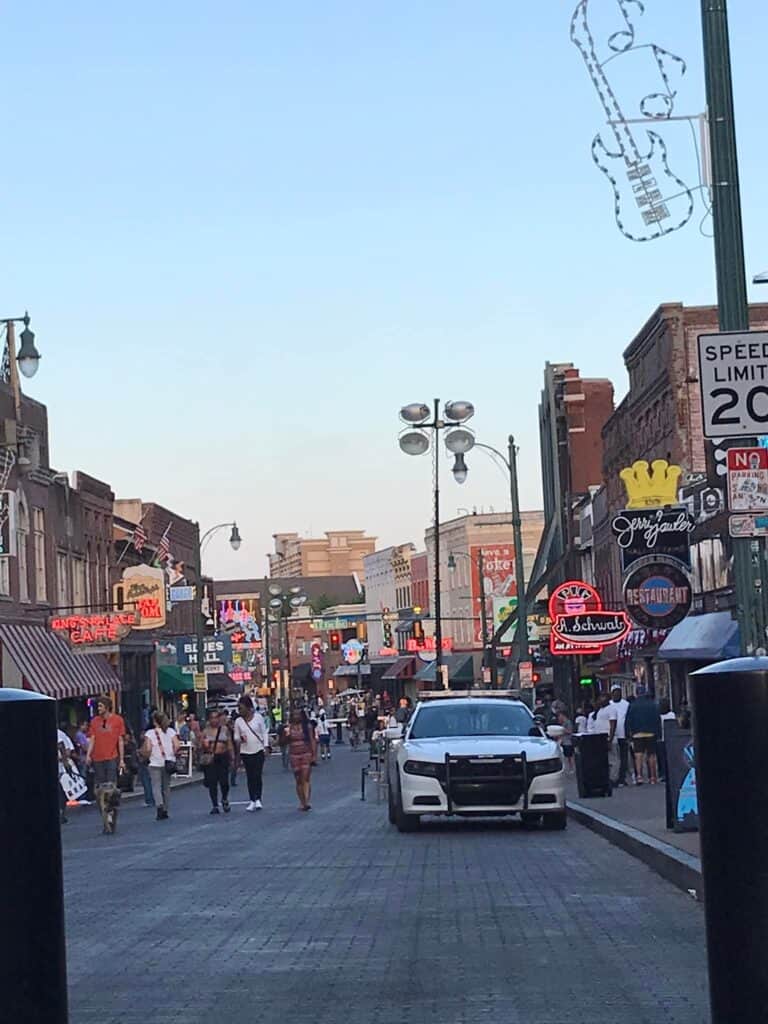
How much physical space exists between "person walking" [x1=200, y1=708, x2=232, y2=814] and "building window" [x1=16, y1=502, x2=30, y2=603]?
1937 centimetres

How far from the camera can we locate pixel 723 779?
19.4ft

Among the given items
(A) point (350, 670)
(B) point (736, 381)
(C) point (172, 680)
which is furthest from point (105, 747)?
(A) point (350, 670)

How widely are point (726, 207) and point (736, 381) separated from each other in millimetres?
2072

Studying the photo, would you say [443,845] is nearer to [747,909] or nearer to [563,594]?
[747,909]

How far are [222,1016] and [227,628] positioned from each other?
286ft

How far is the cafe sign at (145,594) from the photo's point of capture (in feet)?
164

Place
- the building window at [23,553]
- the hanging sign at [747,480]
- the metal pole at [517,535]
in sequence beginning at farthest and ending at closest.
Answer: the building window at [23,553] < the metal pole at [517,535] < the hanging sign at [747,480]

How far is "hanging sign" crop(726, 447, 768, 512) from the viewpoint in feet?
39.8

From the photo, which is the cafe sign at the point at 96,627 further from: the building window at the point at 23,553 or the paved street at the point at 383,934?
the paved street at the point at 383,934

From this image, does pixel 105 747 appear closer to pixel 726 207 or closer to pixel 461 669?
pixel 726 207

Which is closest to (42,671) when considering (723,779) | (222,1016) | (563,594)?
(563,594)

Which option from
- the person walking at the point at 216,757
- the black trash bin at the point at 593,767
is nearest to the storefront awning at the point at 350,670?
the person walking at the point at 216,757

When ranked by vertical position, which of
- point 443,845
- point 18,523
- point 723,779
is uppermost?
point 18,523

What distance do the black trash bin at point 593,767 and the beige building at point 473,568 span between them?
231 feet
